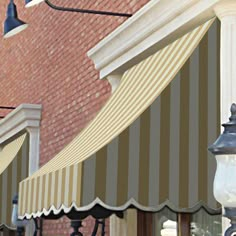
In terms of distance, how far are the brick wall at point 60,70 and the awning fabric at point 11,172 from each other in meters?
0.35

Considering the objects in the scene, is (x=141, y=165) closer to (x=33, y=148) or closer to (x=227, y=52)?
(x=227, y=52)

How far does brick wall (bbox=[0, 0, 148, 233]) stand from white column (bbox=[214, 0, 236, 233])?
99.5 inches

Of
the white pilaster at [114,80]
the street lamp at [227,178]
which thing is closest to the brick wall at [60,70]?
the white pilaster at [114,80]

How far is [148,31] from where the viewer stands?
22.0 feet

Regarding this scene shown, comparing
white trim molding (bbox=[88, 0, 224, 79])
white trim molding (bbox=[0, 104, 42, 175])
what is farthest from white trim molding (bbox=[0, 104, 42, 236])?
Answer: white trim molding (bbox=[88, 0, 224, 79])

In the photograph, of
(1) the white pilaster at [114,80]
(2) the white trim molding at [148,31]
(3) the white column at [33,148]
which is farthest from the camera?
(3) the white column at [33,148]

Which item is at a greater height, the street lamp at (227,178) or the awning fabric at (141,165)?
the awning fabric at (141,165)

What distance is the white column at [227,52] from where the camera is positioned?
5.47 meters

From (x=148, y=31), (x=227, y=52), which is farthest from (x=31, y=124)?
(x=227, y=52)

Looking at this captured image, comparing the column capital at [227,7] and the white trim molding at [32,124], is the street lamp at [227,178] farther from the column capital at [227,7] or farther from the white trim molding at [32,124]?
the white trim molding at [32,124]

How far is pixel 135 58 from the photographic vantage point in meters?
7.13

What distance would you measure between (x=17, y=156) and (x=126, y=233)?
4096 millimetres

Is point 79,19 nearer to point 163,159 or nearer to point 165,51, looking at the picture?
point 165,51

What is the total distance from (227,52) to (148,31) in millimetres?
1301
